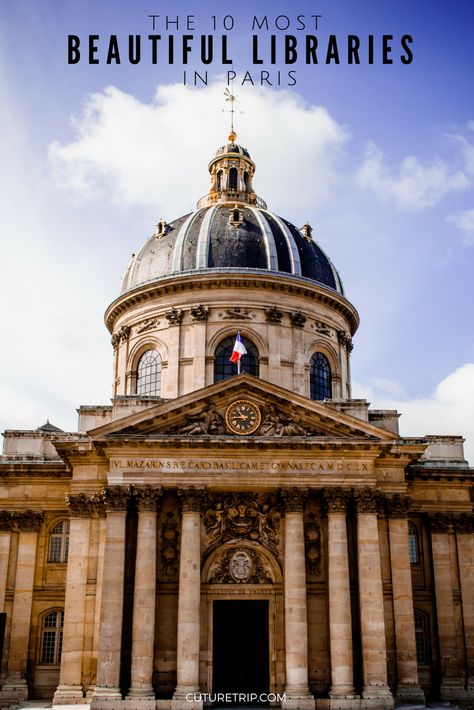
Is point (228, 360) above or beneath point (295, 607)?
above

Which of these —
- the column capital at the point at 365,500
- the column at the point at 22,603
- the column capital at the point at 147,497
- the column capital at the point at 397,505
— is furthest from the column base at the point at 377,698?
the column at the point at 22,603

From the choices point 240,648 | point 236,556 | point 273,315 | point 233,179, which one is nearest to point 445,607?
point 240,648

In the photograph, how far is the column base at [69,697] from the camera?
3394 centimetres

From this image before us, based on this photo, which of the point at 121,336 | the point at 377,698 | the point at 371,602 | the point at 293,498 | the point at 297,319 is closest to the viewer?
the point at 377,698

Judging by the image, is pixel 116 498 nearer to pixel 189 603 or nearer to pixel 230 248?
pixel 189 603

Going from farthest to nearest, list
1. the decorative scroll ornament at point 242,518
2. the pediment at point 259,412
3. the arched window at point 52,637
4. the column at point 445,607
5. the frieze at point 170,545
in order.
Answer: the arched window at point 52,637
the column at point 445,607
the decorative scroll ornament at point 242,518
the pediment at point 259,412
the frieze at point 170,545

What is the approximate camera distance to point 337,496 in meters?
35.2

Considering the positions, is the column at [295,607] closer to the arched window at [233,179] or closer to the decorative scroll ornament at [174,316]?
the decorative scroll ornament at [174,316]

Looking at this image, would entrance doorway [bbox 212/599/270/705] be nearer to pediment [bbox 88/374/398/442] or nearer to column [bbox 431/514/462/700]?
pediment [bbox 88/374/398/442]

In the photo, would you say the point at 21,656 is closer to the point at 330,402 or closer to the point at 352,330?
the point at 330,402

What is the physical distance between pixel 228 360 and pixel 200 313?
9.35ft

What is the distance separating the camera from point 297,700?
32469 mm

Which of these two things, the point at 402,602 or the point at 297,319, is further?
the point at 297,319

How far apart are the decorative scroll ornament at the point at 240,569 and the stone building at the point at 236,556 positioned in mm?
61
